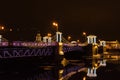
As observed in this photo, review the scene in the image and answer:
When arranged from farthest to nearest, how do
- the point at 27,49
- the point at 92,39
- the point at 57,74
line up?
the point at 92,39, the point at 27,49, the point at 57,74

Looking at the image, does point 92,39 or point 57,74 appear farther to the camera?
point 92,39

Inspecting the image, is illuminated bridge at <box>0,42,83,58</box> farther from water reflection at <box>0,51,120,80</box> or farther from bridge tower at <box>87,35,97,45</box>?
bridge tower at <box>87,35,97,45</box>

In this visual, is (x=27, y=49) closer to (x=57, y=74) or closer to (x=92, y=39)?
(x=57, y=74)

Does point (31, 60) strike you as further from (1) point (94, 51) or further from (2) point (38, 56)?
(1) point (94, 51)

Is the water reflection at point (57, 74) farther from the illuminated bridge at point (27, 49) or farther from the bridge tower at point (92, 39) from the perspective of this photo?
the bridge tower at point (92, 39)

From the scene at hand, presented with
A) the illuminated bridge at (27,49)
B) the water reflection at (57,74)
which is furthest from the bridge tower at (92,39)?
the water reflection at (57,74)

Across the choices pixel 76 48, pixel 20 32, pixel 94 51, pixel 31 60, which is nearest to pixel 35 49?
pixel 31 60

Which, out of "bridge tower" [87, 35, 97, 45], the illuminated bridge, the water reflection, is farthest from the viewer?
"bridge tower" [87, 35, 97, 45]

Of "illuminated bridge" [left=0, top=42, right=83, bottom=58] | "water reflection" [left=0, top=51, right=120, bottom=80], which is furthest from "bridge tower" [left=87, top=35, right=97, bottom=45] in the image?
"water reflection" [left=0, top=51, right=120, bottom=80]

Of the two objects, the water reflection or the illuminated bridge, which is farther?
the illuminated bridge

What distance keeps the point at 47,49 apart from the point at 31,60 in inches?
191

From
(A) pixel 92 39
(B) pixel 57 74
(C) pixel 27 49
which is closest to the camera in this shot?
(B) pixel 57 74

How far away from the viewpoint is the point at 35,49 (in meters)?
42.7

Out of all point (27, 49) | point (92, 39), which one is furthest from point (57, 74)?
point (92, 39)
